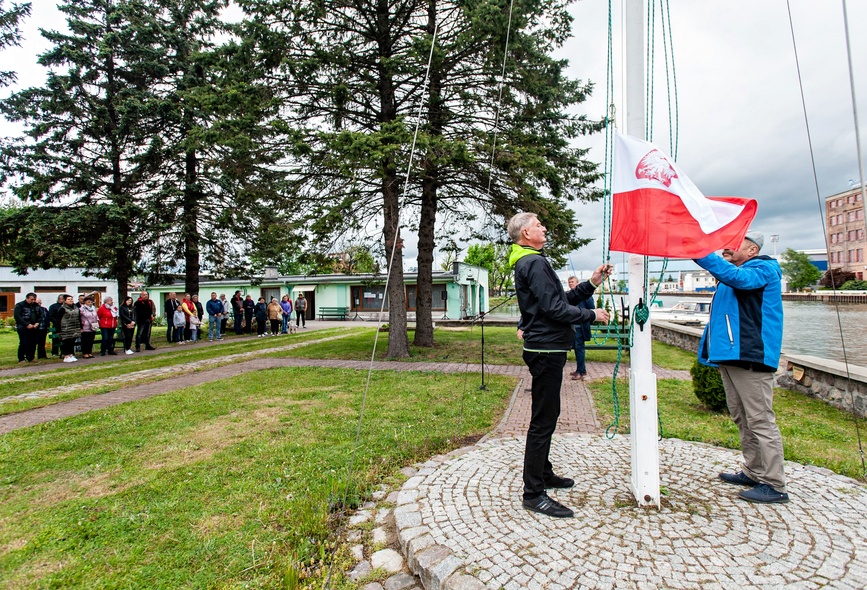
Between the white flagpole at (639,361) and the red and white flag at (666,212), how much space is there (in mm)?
220

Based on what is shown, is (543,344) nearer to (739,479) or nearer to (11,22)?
(739,479)

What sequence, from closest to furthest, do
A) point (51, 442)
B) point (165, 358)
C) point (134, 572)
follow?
point (134, 572)
point (51, 442)
point (165, 358)

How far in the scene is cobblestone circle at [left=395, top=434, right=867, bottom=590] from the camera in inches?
89.0

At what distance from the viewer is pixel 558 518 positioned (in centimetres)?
288

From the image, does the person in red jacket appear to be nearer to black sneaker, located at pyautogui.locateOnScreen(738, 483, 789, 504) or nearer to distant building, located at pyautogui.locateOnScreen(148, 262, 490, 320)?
black sneaker, located at pyautogui.locateOnScreen(738, 483, 789, 504)

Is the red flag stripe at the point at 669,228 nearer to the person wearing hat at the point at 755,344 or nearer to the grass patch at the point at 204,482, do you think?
the person wearing hat at the point at 755,344

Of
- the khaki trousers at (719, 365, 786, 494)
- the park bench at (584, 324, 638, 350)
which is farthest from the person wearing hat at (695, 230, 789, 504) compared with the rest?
the park bench at (584, 324, 638, 350)

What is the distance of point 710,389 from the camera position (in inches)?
229

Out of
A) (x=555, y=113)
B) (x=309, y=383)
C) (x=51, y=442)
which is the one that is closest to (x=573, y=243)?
(x=555, y=113)

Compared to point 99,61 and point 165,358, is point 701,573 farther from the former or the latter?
point 99,61

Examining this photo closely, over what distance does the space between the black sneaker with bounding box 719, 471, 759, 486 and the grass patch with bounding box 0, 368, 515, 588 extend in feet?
7.77

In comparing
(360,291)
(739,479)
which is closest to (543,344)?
(739,479)

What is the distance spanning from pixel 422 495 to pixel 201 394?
558 centimetres

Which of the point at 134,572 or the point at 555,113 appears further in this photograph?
the point at 555,113
